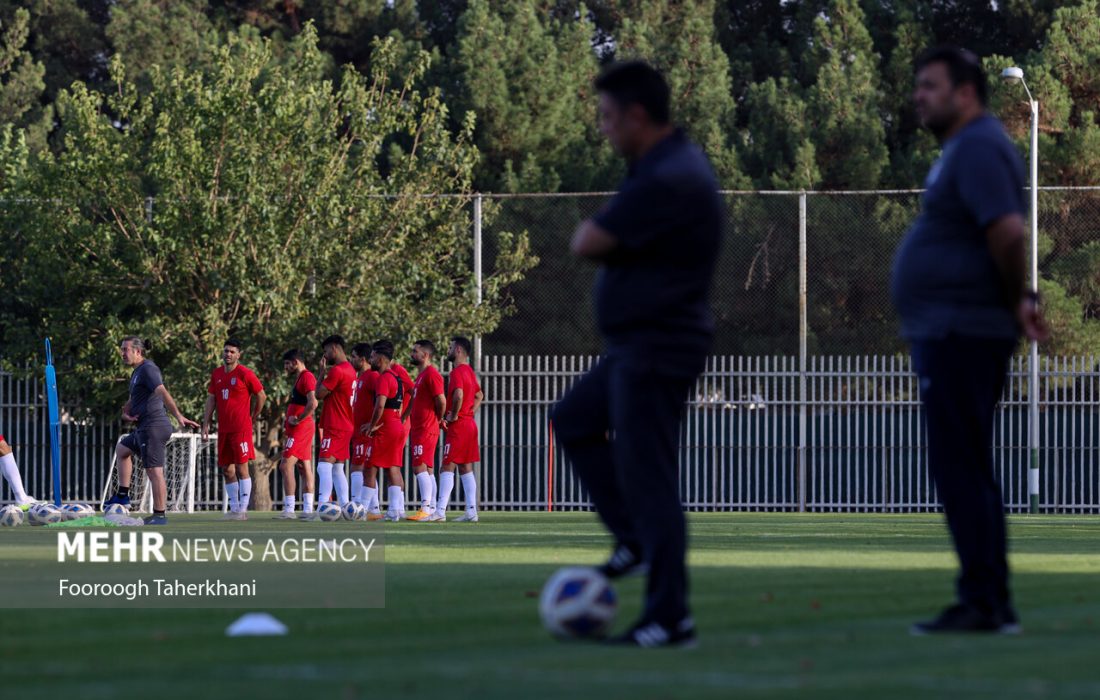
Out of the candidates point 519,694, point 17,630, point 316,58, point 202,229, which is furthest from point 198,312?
point 519,694

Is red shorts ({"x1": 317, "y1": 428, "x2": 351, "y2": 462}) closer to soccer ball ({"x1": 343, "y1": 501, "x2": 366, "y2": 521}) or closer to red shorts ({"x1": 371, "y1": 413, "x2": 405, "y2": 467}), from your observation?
red shorts ({"x1": 371, "y1": 413, "x2": 405, "y2": 467})

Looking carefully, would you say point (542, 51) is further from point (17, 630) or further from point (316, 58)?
point (17, 630)

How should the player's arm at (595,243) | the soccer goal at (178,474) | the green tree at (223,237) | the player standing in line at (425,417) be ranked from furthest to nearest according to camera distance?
the green tree at (223,237), the soccer goal at (178,474), the player standing in line at (425,417), the player's arm at (595,243)

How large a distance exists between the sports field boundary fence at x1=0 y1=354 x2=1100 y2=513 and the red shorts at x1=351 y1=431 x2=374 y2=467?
878 centimetres

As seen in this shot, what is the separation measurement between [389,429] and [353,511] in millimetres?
1520

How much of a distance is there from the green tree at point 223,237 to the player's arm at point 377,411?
22.4 feet

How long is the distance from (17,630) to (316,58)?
24285 millimetres

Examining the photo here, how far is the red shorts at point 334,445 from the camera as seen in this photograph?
74.3ft

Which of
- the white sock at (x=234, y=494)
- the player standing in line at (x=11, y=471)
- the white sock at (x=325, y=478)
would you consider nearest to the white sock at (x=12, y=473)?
the player standing in line at (x=11, y=471)

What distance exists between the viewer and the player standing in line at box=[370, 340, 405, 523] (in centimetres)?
2189

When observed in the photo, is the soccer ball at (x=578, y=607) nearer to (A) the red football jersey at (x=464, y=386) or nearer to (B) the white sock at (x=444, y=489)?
(A) the red football jersey at (x=464, y=386)

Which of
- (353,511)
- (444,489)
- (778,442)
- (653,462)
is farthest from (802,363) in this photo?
(653,462)

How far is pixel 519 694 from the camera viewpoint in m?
5.18

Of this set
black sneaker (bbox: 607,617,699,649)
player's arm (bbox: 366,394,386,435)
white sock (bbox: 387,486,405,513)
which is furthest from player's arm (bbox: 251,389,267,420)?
black sneaker (bbox: 607,617,699,649)
